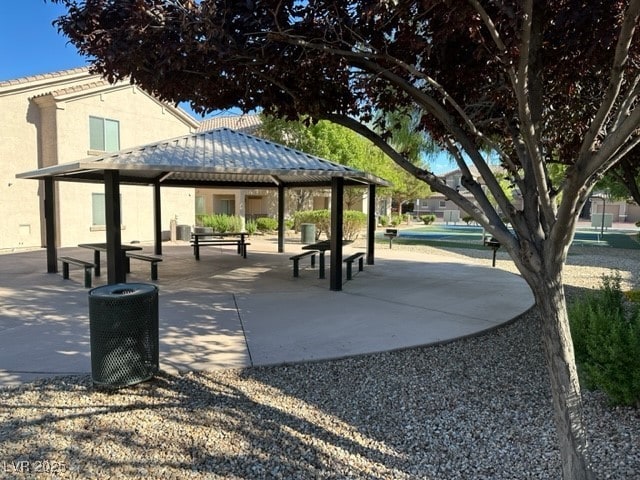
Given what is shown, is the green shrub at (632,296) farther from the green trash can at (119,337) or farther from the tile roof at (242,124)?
the tile roof at (242,124)

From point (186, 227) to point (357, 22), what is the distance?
19.4m

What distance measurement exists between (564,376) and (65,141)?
19680mm

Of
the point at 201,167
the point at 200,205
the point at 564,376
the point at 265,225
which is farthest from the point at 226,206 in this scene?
the point at 564,376

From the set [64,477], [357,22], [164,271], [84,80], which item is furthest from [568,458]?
[84,80]

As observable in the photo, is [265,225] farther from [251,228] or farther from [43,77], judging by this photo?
[43,77]

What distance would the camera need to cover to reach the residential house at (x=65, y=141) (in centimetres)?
1712

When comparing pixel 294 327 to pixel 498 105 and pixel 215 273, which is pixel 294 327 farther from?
pixel 215 273

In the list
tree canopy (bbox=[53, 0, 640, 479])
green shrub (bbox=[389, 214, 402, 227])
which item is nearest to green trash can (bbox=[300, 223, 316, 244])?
tree canopy (bbox=[53, 0, 640, 479])

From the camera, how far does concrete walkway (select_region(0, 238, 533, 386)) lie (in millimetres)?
5457

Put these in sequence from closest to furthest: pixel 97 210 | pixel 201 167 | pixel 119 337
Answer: pixel 119 337
pixel 201 167
pixel 97 210

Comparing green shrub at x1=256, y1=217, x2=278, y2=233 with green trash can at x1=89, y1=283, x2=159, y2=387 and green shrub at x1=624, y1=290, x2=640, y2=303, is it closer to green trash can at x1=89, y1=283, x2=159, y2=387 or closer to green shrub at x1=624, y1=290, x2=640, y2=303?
green shrub at x1=624, y1=290, x2=640, y2=303

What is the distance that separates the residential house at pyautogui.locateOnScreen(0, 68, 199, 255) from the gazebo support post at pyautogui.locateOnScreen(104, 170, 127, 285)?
1014cm

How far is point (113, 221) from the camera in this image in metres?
8.58

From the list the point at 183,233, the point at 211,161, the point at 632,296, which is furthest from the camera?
the point at 183,233
